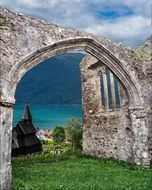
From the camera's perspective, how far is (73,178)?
42.3 feet

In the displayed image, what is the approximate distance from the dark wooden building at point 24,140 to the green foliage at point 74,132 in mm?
2852

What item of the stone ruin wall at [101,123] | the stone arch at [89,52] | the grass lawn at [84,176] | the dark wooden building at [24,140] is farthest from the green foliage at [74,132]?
the stone arch at [89,52]

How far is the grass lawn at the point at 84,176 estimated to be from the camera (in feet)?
38.0

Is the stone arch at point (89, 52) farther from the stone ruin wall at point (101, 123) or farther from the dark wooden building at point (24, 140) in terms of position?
the dark wooden building at point (24, 140)

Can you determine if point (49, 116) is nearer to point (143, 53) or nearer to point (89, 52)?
point (143, 53)

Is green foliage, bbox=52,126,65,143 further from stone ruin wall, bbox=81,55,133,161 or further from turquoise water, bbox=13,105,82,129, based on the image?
stone ruin wall, bbox=81,55,133,161

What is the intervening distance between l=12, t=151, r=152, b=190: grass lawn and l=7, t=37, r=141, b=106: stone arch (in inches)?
109

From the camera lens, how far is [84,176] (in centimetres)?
1323

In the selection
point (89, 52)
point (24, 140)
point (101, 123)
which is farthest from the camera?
point (24, 140)

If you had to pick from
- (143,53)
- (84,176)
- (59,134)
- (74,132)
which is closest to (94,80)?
(143,53)

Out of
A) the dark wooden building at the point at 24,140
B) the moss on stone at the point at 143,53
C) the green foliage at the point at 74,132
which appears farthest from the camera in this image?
the dark wooden building at the point at 24,140

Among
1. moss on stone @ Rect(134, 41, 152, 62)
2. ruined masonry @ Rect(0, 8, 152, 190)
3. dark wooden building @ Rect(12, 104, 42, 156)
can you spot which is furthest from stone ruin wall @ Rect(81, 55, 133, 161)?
dark wooden building @ Rect(12, 104, 42, 156)

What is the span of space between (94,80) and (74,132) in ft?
16.6

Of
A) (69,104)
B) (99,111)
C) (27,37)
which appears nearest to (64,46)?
(27,37)
